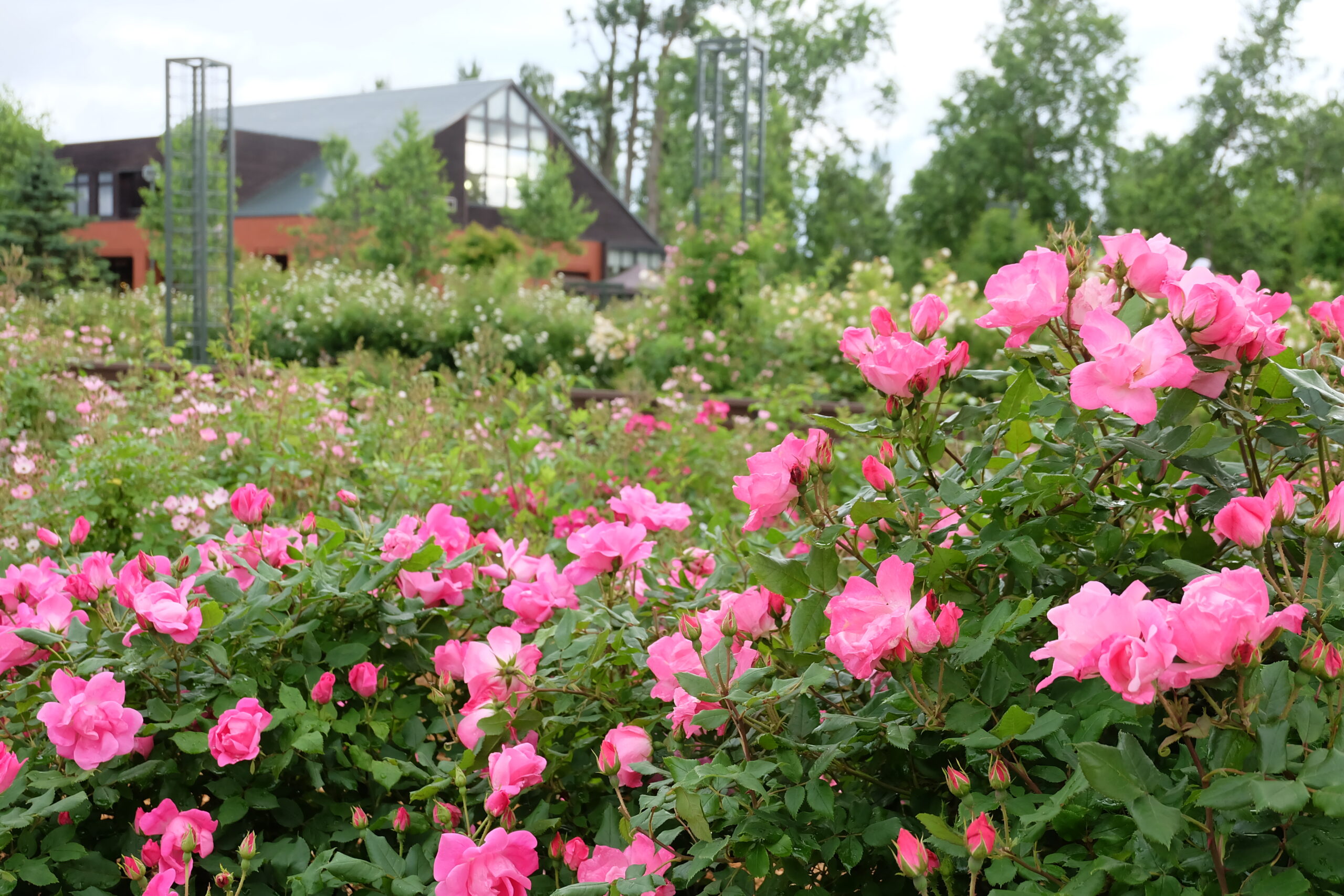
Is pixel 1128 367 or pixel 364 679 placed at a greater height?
pixel 1128 367

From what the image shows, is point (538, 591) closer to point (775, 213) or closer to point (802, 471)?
point (802, 471)

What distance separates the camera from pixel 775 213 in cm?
1115

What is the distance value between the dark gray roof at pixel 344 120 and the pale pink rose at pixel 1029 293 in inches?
1198

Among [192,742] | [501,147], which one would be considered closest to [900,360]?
[192,742]

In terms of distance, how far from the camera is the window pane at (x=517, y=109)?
3312 cm

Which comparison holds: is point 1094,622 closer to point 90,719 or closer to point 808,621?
point 808,621

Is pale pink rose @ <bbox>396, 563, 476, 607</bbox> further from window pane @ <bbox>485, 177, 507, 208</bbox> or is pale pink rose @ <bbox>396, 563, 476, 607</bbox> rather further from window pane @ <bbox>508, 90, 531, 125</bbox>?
window pane @ <bbox>508, 90, 531, 125</bbox>

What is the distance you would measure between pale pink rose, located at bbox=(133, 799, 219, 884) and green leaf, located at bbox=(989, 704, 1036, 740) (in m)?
0.95

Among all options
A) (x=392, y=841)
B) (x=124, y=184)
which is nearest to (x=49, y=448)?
(x=392, y=841)

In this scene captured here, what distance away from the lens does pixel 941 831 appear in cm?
93

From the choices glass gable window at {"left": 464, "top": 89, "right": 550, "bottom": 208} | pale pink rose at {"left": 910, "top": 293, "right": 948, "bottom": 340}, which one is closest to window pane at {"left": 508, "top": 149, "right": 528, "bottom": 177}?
glass gable window at {"left": 464, "top": 89, "right": 550, "bottom": 208}

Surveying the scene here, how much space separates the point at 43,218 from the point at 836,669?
3366 cm

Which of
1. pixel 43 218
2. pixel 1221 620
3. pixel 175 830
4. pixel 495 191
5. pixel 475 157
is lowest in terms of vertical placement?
pixel 175 830

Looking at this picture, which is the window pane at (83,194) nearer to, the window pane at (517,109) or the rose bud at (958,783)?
the window pane at (517,109)
